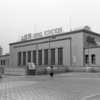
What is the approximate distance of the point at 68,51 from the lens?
154 feet

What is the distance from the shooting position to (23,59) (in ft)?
207

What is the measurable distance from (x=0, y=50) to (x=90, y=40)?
90.9 m

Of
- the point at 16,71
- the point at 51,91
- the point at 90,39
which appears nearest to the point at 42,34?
the point at 90,39

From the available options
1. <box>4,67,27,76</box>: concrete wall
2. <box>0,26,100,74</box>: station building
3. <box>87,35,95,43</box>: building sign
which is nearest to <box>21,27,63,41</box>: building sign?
<box>0,26,100,74</box>: station building

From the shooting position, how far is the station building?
3975cm

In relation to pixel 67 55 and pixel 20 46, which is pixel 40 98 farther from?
pixel 20 46

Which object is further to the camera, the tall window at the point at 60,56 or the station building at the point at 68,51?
the tall window at the point at 60,56

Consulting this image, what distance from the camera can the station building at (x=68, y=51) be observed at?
39.8 metres

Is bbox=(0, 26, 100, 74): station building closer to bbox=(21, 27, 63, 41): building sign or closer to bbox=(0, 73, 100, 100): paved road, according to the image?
bbox=(21, 27, 63, 41): building sign

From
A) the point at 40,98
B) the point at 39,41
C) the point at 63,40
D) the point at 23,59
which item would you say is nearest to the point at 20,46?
the point at 23,59

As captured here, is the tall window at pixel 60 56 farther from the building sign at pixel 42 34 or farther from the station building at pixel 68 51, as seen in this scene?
the building sign at pixel 42 34

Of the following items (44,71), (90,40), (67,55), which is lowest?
(44,71)

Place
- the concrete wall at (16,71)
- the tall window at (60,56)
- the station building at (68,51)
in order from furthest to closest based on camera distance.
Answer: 1. the tall window at (60,56)
2. the station building at (68,51)
3. the concrete wall at (16,71)

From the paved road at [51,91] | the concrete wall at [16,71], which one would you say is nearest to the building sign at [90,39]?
the concrete wall at [16,71]
